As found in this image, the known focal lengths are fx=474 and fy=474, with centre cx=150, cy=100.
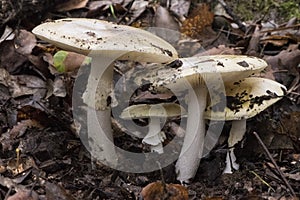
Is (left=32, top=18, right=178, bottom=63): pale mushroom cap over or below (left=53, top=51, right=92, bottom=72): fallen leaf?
over

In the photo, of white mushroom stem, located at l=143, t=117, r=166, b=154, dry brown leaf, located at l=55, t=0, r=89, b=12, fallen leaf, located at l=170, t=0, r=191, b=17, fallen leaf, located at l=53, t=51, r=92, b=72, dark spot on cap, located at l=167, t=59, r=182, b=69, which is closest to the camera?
dark spot on cap, located at l=167, t=59, r=182, b=69

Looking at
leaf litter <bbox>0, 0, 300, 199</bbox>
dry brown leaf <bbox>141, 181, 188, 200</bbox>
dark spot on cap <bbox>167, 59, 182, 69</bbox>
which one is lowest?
leaf litter <bbox>0, 0, 300, 199</bbox>

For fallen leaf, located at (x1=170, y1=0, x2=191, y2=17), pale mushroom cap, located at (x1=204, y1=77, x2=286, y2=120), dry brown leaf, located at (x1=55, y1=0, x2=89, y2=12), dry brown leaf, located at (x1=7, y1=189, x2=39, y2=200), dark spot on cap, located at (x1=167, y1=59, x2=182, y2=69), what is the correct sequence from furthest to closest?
fallen leaf, located at (x1=170, y1=0, x2=191, y2=17) < dry brown leaf, located at (x1=55, y1=0, x2=89, y2=12) < pale mushroom cap, located at (x1=204, y1=77, x2=286, y2=120) < dark spot on cap, located at (x1=167, y1=59, x2=182, y2=69) < dry brown leaf, located at (x1=7, y1=189, x2=39, y2=200)

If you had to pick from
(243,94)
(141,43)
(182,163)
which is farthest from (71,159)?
(243,94)

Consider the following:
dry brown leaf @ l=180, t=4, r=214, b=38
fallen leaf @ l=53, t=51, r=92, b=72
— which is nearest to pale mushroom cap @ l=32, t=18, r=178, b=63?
fallen leaf @ l=53, t=51, r=92, b=72

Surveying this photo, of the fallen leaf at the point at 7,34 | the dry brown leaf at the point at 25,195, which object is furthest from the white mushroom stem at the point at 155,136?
the fallen leaf at the point at 7,34

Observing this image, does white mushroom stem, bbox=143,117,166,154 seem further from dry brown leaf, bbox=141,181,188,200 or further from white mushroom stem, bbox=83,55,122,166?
Result: dry brown leaf, bbox=141,181,188,200

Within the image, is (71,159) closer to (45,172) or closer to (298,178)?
(45,172)

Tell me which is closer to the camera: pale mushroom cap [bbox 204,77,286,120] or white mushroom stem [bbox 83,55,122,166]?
pale mushroom cap [bbox 204,77,286,120]
